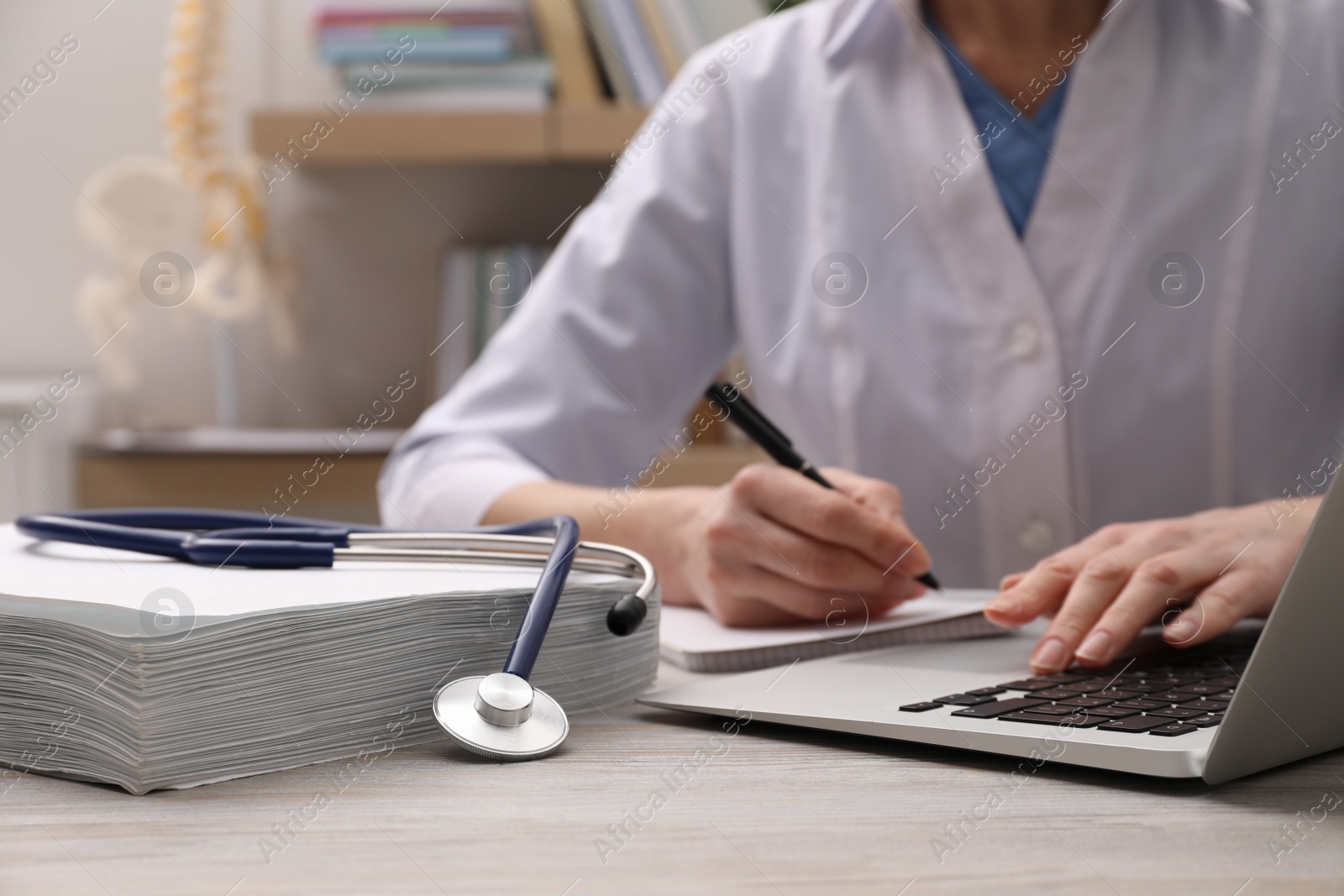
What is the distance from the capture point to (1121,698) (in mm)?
439

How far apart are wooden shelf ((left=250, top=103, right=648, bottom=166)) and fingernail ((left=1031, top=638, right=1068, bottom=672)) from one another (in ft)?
4.05

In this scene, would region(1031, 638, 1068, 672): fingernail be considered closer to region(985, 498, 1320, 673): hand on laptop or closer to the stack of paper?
region(985, 498, 1320, 673): hand on laptop

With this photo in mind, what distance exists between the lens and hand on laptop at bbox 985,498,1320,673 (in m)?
0.51

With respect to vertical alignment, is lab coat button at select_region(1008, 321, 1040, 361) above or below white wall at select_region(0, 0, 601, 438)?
above

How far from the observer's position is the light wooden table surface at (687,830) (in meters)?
0.30

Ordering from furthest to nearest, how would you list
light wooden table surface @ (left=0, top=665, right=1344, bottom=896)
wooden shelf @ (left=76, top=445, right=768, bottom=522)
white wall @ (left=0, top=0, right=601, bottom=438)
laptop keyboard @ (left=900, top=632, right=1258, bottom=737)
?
white wall @ (left=0, top=0, right=601, bottom=438)
wooden shelf @ (left=76, top=445, right=768, bottom=522)
laptop keyboard @ (left=900, top=632, right=1258, bottom=737)
light wooden table surface @ (left=0, top=665, right=1344, bottom=896)

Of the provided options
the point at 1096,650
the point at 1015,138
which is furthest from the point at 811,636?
the point at 1015,138

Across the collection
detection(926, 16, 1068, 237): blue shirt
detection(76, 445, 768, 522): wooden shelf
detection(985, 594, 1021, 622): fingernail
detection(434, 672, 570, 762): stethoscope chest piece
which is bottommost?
detection(76, 445, 768, 522): wooden shelf

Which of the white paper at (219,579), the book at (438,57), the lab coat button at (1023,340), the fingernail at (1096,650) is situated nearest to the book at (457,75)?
the book at (438,57)

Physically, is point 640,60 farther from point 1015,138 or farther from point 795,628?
point 795,628

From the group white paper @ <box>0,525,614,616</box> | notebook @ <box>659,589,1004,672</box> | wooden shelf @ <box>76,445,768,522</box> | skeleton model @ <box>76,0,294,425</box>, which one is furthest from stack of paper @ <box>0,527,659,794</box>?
skeleton model @ <box>76,0,294,425</box>

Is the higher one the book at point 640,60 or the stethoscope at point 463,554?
the book at point 640,60

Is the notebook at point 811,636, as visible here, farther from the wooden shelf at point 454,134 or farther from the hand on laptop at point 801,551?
the wooden shelf at point 454,134

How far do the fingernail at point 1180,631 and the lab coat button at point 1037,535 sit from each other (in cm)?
35
